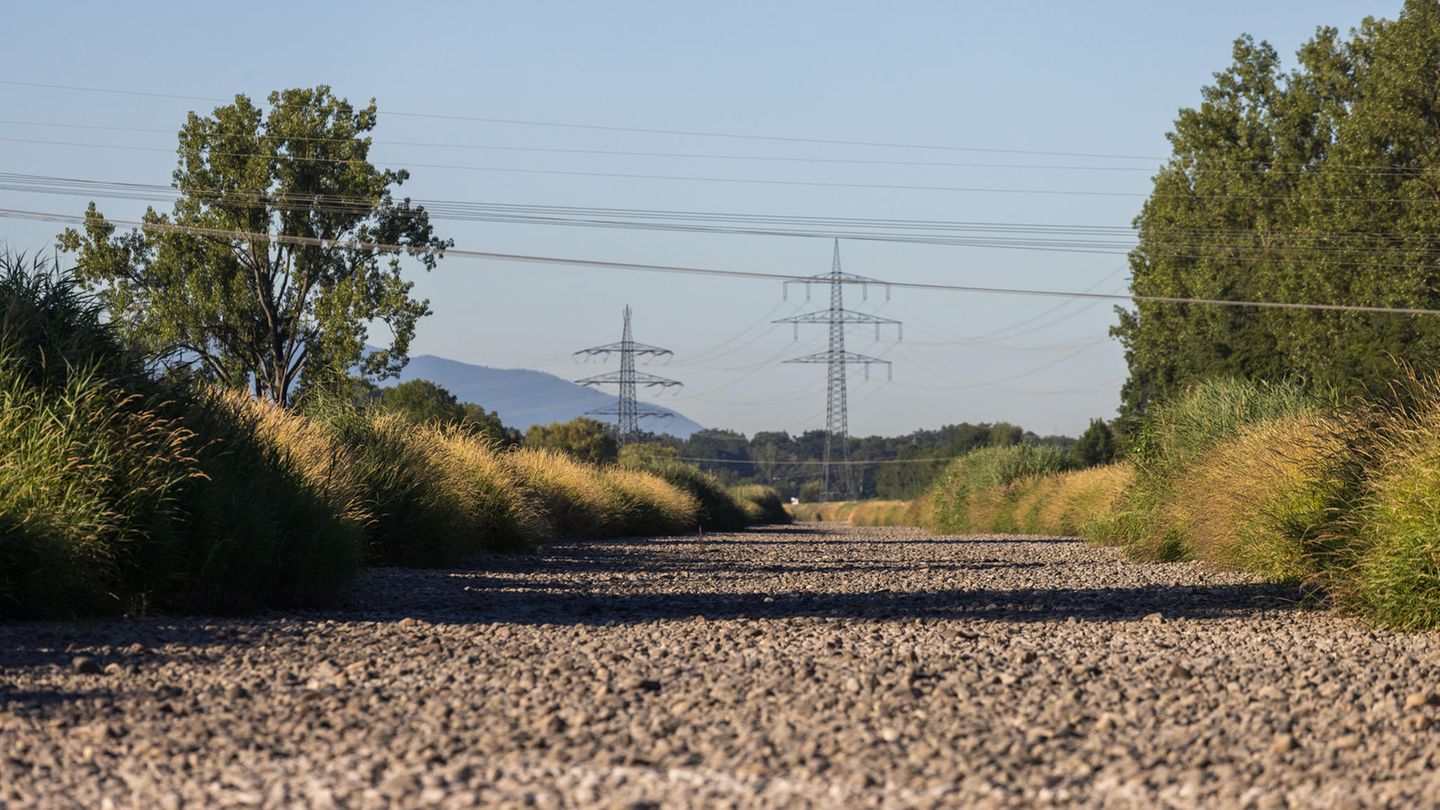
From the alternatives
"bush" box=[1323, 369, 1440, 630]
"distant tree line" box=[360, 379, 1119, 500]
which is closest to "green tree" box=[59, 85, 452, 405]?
"distant tree line" box=[360, 379, 1119, 500]

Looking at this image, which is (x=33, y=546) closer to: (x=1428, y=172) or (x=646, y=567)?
(x=646, y=567)

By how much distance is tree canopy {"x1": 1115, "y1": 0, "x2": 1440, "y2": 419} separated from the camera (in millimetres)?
34188

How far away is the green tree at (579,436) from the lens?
56.5 m

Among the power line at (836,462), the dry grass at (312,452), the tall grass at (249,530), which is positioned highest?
the power line at (836,462)

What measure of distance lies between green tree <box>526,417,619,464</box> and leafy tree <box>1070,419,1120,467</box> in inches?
697

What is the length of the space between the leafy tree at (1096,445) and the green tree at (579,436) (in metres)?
17.7

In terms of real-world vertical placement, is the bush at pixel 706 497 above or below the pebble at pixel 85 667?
above

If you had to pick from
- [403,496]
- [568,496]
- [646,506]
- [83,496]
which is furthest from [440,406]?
[83,496]

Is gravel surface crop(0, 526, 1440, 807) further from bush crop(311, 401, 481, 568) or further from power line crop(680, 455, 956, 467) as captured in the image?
power line crop(680, 455, 956, 467)

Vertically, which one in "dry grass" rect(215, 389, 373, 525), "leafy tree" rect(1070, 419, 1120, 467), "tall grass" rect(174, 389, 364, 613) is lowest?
"tall grass" rect(174, 389, 364, 613)

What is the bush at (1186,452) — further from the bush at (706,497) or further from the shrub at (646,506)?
the bush at (706,497)

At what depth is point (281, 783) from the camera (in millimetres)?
4312

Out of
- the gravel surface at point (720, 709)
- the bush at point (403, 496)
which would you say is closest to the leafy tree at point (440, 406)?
the bush at point (403, 496)

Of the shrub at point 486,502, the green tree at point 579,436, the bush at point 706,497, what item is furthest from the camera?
the green tree at point 579,436
